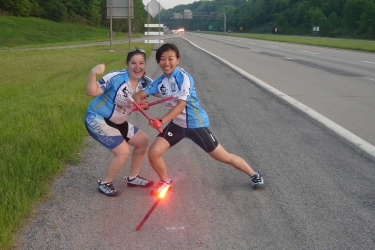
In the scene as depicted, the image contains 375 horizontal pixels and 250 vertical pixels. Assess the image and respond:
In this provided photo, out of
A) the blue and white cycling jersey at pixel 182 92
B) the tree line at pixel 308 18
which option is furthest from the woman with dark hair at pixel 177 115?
the tree line at pixel 308 18

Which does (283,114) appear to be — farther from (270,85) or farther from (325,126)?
(270,85)

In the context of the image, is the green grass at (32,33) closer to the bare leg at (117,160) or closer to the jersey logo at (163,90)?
the bare leg at (117,160)

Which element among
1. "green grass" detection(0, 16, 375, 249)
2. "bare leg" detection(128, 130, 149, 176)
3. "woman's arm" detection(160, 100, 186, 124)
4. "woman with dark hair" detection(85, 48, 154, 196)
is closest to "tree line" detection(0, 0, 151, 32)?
"green grass" detection(0, 16, 375, 249)

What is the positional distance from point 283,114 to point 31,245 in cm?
566

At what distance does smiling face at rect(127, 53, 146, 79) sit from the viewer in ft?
13.5

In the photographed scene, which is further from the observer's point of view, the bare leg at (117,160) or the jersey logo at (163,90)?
the bare leg at (117,160)

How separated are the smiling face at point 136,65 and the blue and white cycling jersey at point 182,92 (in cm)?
15

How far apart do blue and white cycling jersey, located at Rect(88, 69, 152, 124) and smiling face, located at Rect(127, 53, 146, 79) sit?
0.07 metres

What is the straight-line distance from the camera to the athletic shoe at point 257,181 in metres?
4.32

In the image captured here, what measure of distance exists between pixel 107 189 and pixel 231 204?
1.16 metres

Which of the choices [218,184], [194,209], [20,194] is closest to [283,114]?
[218,184]

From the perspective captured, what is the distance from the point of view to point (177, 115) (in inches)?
161

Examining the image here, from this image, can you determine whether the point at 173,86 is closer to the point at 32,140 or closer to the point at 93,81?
the point at 93,81

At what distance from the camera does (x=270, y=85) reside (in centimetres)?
1196
